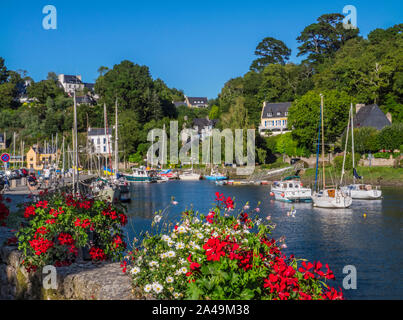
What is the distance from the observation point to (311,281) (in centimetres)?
618

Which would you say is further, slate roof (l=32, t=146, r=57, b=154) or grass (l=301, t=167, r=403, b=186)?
slate roof (l=32, t=146, r=57, b=154)

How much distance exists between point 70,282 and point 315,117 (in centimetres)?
7162

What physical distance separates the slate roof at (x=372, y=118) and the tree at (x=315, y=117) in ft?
7.92

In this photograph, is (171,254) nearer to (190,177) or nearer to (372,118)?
(372,118)

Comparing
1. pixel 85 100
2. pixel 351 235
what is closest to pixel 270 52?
pixel 85 100

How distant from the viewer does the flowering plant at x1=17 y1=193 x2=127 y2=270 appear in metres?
7.64

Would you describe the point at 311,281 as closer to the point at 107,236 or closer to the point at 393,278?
the point at 107,236

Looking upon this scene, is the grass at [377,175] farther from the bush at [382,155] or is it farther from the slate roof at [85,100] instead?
the slate roof at [85,100]

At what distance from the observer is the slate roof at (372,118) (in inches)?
2921

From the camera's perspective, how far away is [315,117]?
246 ft

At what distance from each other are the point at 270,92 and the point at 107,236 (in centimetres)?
10167

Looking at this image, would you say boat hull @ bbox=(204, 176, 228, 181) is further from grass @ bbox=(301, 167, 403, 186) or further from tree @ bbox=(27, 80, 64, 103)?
tree @ bbox=(27, 80, 64, 103)

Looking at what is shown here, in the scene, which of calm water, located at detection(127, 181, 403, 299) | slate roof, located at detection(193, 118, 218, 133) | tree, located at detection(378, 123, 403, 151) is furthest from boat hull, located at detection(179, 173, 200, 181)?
slate roof, located at detection(193, 118, 218, 133)

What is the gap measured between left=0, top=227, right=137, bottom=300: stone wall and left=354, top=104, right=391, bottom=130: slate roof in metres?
72.2
